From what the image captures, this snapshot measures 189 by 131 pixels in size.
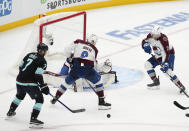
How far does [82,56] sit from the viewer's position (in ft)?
19.6

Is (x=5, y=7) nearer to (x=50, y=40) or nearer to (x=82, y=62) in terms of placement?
(x=50, y=40)

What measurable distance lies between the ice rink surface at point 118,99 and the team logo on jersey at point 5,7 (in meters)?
0.41

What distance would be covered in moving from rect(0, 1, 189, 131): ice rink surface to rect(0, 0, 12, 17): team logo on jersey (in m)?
0.41

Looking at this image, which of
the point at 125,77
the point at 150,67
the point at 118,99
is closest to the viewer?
the point at 118,99

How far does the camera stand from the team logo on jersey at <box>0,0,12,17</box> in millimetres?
9148

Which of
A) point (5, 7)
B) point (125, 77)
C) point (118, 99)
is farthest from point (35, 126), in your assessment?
point (5, 7)

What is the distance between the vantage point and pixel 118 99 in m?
6.53

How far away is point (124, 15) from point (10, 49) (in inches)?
125

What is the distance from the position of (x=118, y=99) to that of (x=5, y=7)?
145 inches

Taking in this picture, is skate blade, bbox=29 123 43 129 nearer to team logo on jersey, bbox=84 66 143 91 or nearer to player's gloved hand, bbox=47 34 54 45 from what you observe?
team logo on jersey, bbox=84 66 143 91

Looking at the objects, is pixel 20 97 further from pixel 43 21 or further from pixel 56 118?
pixel 43 21

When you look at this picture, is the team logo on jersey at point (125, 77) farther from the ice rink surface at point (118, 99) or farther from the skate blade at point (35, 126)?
the skate blade at point (35, 126)

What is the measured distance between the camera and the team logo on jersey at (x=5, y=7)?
9.15 m

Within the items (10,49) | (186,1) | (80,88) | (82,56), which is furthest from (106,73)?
(186,1)
